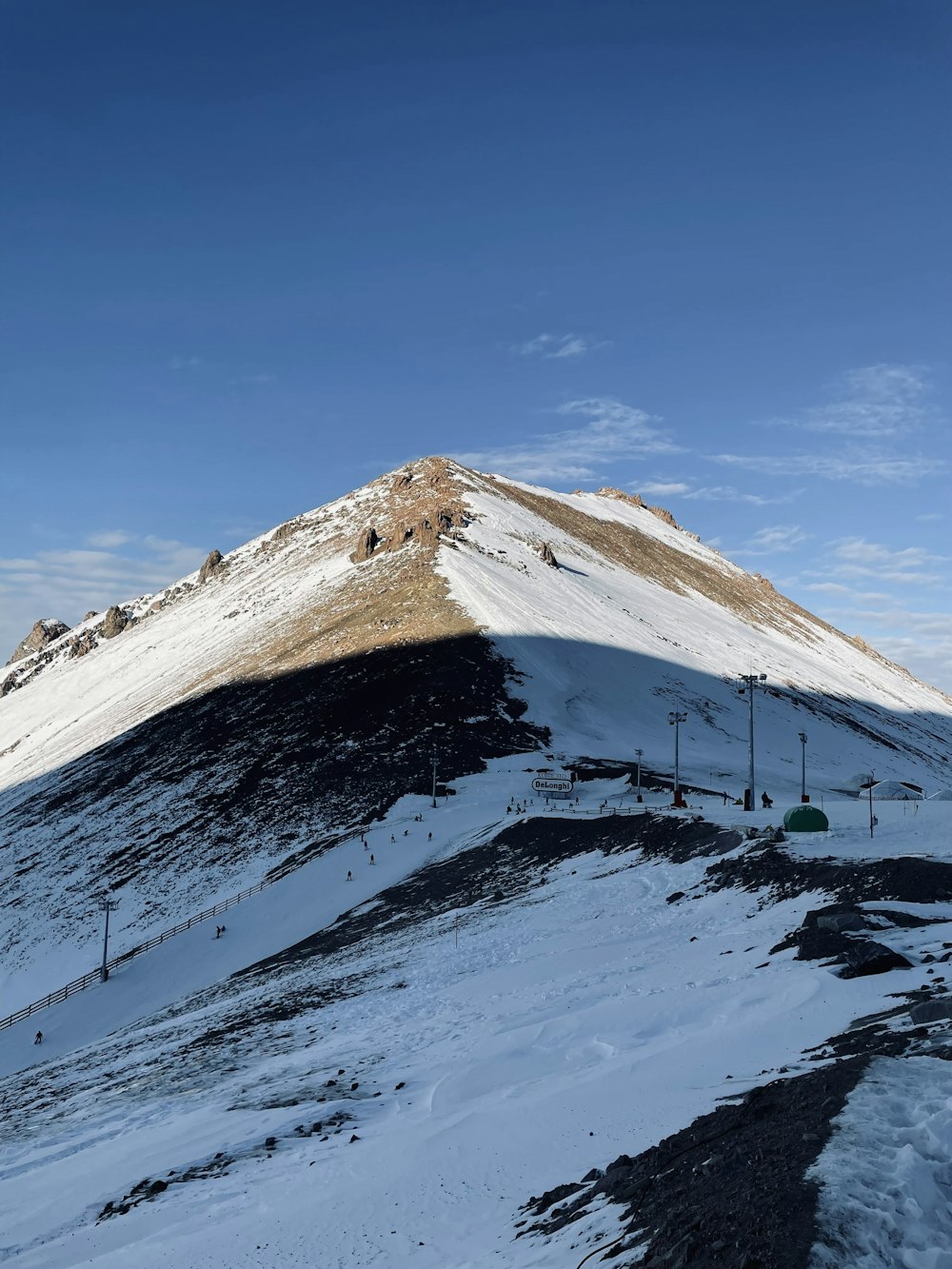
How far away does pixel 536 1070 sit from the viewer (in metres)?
16.9

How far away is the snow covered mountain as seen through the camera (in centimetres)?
1238

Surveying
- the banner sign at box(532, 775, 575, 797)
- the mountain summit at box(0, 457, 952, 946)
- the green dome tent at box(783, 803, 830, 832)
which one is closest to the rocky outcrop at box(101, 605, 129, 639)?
the mountain summit at box(0, 457, 952, 946)

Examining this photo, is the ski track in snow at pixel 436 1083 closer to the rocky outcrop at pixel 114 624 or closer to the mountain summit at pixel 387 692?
the mountain summit at pixel 387 692

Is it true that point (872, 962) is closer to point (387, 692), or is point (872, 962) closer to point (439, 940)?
point (439, 940)

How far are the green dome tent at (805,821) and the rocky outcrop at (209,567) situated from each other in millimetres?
163448

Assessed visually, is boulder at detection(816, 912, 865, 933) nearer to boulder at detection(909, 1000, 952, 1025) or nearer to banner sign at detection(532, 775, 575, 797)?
boulder at detection(909, 1000, 952, 1025)

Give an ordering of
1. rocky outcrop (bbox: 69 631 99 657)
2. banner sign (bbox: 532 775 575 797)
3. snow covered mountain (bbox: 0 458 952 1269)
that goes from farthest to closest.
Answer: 1. rocky outcrop (bbox: 69 631 99 657)
2. banner sign (bbox: 532 775 575 797)
3. snow covered mountain (bbox: 0 458 952 1269)

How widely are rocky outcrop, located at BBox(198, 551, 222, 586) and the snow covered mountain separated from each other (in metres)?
57.3

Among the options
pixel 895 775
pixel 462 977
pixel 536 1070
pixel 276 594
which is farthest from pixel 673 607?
pixel 536 1070

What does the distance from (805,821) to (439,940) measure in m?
14.5

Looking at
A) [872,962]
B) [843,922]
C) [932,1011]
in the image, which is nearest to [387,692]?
[843,922]

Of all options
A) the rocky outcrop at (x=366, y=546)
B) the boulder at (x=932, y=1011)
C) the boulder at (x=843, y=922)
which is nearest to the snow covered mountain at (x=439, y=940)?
the boulder at (x=843, y=922)

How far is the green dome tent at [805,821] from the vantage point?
114 ft

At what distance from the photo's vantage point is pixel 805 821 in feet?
114
